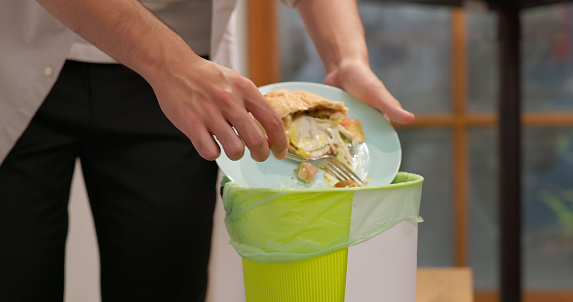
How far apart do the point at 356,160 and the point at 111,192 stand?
0.35 m

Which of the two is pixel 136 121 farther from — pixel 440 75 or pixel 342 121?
pixel 440 75

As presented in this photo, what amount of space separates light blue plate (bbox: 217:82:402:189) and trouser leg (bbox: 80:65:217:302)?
4.6 inches

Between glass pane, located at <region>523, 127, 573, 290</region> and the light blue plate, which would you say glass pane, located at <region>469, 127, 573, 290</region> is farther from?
the light blue plate

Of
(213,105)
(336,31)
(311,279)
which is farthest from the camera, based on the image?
(336,31)

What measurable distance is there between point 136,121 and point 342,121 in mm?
287

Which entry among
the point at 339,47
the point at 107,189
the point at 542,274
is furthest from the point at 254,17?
the point at 542,274

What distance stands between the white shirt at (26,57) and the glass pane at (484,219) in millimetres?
1615

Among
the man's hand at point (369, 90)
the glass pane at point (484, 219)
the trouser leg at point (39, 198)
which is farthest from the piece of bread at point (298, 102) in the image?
the glass pane at point (484, 219)

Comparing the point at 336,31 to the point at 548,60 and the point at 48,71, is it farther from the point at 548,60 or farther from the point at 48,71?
the point at 548,60

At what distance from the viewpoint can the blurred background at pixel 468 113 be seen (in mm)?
1962

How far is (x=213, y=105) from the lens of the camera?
506mm

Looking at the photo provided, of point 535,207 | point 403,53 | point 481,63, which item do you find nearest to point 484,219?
point 535,207

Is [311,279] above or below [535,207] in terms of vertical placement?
below

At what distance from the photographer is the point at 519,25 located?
1.19 meters
